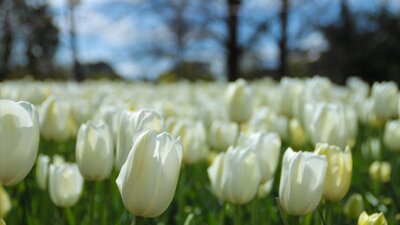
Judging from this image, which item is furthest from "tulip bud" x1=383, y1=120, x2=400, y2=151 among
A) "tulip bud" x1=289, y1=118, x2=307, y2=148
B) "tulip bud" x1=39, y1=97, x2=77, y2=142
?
"tulip bud" x1=39, y1=97, x2=77, y2=142

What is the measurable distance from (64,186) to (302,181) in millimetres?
728

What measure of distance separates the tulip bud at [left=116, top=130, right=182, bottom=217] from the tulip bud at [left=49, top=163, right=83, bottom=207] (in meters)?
0.63

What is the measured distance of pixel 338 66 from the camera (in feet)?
39.6

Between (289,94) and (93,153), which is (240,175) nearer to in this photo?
(93,153)

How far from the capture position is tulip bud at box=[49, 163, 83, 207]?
1464mm

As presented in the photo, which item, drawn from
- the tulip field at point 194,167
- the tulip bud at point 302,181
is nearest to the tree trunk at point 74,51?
the tulip field at point 194,167

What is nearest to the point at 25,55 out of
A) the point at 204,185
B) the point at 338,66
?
the point at 338,66

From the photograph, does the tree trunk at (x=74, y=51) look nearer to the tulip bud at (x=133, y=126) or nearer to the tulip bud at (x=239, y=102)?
the tulip bud at (x=239, y=102)

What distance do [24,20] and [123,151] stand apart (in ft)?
73.0

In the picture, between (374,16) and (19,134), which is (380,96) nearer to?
(19,134)

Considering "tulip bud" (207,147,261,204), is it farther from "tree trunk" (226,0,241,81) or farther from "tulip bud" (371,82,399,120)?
"tree trunk" (226,0,241,81)

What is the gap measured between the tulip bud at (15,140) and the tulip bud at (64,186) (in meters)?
0.58

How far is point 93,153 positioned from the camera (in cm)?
125

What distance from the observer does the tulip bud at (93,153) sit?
49.3 inches
